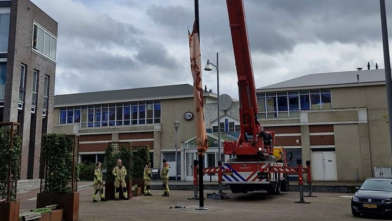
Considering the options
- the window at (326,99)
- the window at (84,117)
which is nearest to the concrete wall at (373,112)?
the window at (326,99)

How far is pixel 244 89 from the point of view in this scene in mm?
19516

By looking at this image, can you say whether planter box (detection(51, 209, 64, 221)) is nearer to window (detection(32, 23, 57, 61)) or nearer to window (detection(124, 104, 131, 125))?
window (detection(32, 23, 57, 61))

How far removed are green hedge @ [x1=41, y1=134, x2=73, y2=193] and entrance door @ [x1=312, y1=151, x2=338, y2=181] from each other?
2606 cm

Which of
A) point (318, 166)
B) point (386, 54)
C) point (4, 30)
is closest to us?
point (386, 54)

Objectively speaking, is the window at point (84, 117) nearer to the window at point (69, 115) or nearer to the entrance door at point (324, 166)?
the window at point (69, 115)

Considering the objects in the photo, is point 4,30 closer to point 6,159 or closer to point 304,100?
point 6,159

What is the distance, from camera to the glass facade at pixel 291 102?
117 feet

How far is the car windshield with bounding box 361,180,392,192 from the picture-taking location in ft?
48.3

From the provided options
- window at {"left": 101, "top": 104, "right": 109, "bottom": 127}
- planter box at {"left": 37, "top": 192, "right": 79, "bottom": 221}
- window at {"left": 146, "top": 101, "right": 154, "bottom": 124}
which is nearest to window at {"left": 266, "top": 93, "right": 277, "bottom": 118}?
window at {"left": 146, "top": 101, "right": 154, "bottom": 124}

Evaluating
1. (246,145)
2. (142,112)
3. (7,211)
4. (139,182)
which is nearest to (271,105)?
(142,112)

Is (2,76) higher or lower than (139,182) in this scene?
higher

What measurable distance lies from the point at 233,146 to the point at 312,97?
18.3 meters

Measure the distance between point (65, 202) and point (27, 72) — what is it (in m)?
17.9

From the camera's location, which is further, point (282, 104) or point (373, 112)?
point (282, 104)
